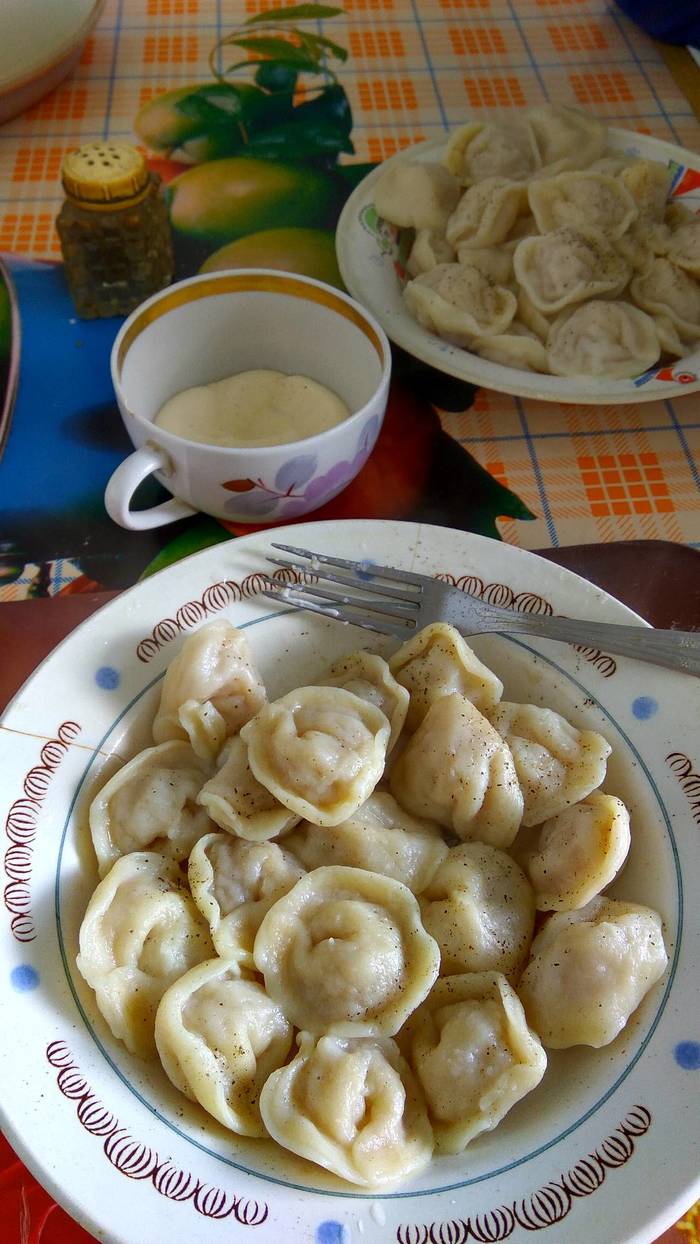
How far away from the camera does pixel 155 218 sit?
6.44 ft

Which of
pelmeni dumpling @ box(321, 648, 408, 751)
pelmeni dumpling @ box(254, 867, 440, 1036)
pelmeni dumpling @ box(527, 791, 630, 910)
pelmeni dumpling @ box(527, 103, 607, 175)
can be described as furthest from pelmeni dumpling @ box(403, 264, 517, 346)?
pelmeni dumpling @ box(254, 867, 440, 1036)

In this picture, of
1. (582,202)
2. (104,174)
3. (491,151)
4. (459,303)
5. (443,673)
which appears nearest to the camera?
(443,673)

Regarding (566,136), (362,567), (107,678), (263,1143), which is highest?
(566,136)

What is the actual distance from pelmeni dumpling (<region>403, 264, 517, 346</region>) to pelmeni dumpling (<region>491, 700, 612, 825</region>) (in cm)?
85

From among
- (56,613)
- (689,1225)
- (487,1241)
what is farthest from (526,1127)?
(56,613)

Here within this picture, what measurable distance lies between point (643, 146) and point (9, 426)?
1.50m

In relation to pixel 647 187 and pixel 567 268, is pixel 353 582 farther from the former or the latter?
pixel 647 187

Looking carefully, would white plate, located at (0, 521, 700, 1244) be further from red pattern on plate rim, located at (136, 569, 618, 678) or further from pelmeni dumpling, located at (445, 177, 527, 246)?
pelmeni dumpling, located at (445, 177, 527, 246)

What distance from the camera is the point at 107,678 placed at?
1.30m

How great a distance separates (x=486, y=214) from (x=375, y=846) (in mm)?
1349

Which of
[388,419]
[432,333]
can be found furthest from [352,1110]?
[432,333]

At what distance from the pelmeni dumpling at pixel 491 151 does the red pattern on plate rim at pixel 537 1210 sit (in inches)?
72.6

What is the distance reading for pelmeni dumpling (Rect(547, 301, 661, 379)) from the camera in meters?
1.83

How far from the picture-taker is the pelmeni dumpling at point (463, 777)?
126 cm
